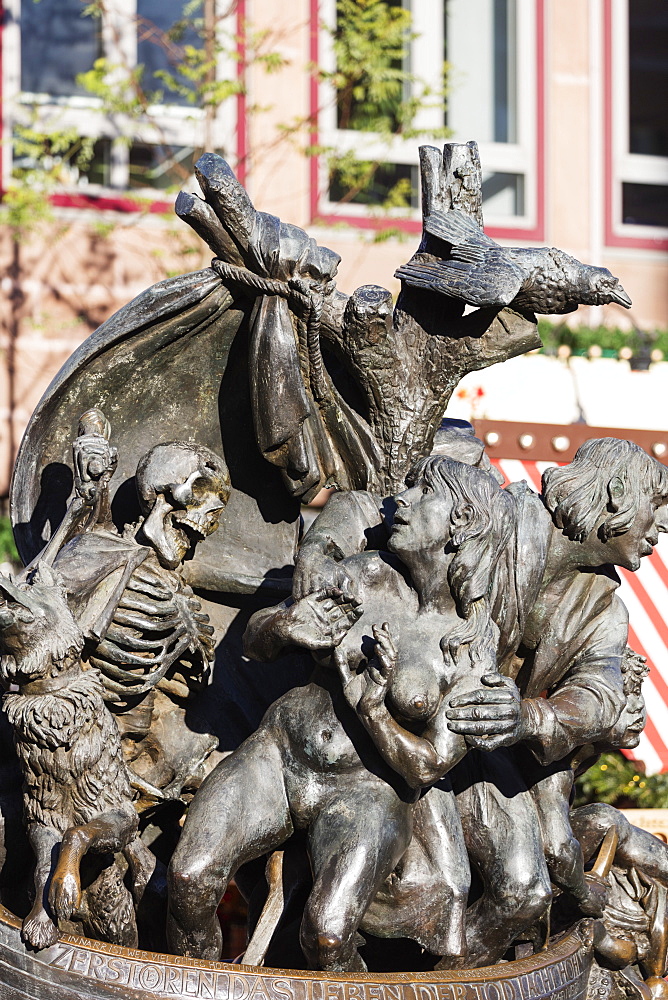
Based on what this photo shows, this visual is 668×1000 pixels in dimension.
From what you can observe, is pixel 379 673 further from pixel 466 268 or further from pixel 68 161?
pixel 68 161

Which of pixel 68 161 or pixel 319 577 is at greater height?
pixel 68 161

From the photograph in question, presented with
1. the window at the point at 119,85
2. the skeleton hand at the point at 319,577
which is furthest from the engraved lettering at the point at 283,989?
the window at the point at 119,85

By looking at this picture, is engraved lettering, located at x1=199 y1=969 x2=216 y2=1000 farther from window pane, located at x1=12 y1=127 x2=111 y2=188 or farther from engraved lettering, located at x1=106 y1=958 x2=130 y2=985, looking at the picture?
window pane, located at x1=12 y1=127 x2=111 y2=188

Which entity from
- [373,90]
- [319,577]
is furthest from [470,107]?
[319,577]

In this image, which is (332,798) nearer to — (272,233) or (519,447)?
(272,233)

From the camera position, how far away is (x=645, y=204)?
11758 millimetres

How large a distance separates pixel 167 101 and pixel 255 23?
83cm

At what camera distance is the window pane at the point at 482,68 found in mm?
11141

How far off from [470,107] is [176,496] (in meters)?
8.34

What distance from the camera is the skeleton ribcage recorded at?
136 inches

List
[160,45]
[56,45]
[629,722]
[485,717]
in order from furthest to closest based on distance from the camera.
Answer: [56,45] < [160,45] < [629,722] < [485,717]

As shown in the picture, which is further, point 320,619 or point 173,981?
point 320,619

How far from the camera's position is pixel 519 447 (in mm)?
6762

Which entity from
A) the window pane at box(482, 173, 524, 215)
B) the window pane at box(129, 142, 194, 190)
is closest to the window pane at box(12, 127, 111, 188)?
the window pane at box(129, 142, 194, 190)
